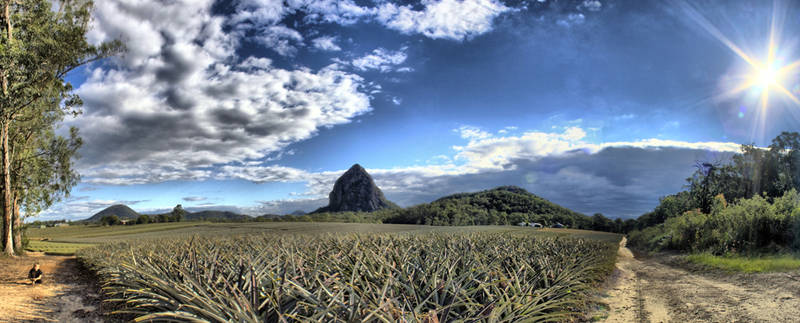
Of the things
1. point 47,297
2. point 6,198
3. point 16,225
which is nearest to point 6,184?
point 6,198

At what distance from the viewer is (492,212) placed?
220 feet

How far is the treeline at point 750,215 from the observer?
16797mm

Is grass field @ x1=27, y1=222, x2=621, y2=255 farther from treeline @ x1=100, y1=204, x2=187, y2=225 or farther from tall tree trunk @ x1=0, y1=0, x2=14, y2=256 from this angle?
treeline @ x1=100, y1=204, x2=187, y2=225

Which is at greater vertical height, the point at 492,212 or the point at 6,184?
the point at 6,184

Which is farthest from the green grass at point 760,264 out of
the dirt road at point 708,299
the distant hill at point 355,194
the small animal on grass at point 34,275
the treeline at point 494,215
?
the distant hill at point 355,194

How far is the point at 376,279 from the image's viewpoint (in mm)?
5246

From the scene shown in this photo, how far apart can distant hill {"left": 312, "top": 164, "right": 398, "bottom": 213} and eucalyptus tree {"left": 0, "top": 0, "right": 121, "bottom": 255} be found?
138m

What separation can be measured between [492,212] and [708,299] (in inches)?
2337

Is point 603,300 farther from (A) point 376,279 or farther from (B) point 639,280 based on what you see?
(A) point 376,279

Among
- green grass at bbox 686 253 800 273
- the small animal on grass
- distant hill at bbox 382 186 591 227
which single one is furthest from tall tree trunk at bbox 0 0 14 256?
distant hill at bbox 382 186 591 227

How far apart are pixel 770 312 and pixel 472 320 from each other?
831 cm

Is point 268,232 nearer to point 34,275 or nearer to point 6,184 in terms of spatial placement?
point 6,184

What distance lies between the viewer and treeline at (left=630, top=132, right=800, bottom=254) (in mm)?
16797

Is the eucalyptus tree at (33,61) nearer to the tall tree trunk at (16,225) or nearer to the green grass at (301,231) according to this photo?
the tall tree trunk at (16,225)
